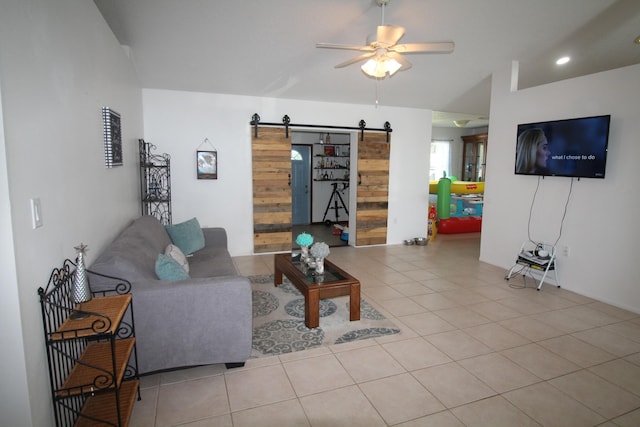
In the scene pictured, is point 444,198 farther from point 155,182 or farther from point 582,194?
point 155,182

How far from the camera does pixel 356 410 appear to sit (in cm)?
212

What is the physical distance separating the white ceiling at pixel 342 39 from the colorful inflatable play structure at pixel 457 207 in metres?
2.26

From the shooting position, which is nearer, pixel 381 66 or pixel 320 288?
pixel 320 288

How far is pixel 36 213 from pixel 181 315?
41.6 inches

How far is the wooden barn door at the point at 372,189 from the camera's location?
619 centimetres

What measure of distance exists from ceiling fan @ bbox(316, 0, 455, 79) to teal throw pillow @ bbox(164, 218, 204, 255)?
2.46 meters

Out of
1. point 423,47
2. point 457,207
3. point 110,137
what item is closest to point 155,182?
point 110,137

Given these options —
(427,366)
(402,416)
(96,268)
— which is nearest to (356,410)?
(402,416)

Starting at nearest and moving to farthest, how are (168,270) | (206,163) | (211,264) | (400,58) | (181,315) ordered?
(181,315)
(168,270)
(400,58)
(211,264)
(206,163)

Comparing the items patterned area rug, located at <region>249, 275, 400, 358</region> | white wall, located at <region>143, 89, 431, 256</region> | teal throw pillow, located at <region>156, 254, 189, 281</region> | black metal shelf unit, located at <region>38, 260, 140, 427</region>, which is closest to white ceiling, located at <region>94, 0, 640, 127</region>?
white wall, located at <region>143, 89, 431, 256</region>

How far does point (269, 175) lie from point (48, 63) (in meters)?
3.90

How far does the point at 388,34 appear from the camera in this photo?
2828mm

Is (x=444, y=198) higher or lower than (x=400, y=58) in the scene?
lower

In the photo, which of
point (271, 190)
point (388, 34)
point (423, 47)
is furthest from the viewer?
point (271, 190)
